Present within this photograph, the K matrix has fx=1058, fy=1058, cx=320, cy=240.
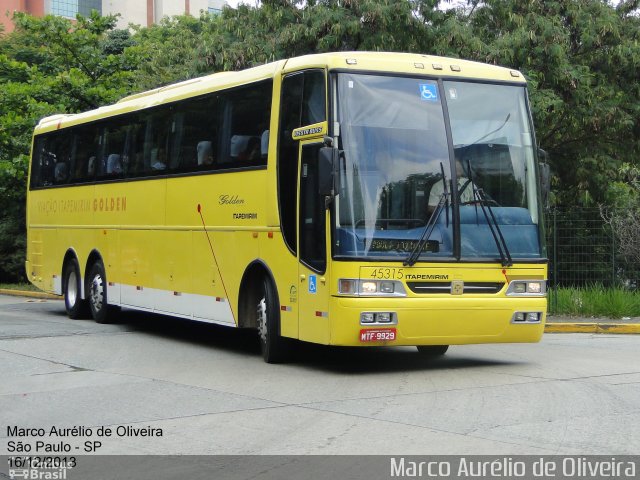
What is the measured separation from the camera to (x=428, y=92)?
11.9 meters

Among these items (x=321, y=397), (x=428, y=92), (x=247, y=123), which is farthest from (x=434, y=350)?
(x=321, y=397)

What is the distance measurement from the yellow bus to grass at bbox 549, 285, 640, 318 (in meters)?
5.98

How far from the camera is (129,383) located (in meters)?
11.3

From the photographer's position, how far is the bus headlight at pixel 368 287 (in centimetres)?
1120

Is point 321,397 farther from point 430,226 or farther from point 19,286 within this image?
point 19,286

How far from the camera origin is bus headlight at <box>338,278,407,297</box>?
11.2 meters

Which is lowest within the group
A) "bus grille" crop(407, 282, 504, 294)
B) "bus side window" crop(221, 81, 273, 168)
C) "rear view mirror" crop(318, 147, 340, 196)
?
A: "bus grille" crop(407, 282, 504, 294)

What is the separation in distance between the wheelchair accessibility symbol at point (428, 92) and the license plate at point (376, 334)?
264 cm

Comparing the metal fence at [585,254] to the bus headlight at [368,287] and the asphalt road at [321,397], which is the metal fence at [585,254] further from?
the bus headlight at [368,287]

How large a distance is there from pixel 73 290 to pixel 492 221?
1009cm

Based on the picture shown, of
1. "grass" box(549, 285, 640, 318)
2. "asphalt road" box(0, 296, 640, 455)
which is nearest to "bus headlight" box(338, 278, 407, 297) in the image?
"asphalt road" box(0, 296, 640, 455)

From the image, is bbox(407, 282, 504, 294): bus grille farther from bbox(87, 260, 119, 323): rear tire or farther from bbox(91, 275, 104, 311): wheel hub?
bbox(91, 275, 104, 311): wheel hub

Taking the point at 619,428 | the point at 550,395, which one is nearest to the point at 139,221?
the point at 550,395

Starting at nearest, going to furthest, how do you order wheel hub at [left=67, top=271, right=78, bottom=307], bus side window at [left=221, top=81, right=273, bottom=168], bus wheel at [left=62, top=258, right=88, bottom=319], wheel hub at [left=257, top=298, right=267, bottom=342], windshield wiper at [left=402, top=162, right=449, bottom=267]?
windshield wiper at [left=402, top=162, right=449, bottom=267], wheel hub at [left=257, top=298, right=267, bottom=342], bus side window at [left=221, top=81, right=273, bottom=168], bus wheel at [left=62, top=258, right=88, bottom=319], wheel hub at [left=67, top=271, right=78, bottom=307]
